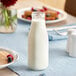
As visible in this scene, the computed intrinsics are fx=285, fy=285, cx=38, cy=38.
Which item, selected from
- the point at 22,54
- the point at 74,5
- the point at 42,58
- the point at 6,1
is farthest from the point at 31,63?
the point at 74,5

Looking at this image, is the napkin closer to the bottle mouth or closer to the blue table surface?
the blue table surface

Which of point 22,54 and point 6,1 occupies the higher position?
point 6,1

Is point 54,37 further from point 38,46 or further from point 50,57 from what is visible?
point 38,46

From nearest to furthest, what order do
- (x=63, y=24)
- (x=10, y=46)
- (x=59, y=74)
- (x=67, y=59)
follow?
(x=59, y=74), (x=67, y=59), (x=10, y=46), (x=63, y=24)

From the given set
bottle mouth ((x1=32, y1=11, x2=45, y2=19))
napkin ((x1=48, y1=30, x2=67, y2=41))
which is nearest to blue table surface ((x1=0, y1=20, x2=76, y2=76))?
napkin ((x1=48, y1=30, x2=67, y2=41))

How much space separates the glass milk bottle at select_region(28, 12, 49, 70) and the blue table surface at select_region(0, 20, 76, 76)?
0.03 metres

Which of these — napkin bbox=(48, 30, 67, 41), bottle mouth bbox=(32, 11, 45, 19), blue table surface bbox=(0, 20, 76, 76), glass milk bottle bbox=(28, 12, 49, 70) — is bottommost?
blue table surface bbox=(0, 20, 76, 76)

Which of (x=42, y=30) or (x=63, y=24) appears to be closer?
(x=42, y=30)

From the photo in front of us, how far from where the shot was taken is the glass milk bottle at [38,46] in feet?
3.43

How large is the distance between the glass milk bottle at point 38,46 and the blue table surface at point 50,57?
0.03m

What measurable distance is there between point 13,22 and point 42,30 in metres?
0.47

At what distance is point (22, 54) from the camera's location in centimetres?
122

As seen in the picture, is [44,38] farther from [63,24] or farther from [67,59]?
[63,24]

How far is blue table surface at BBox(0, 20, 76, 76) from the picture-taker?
1.05m
